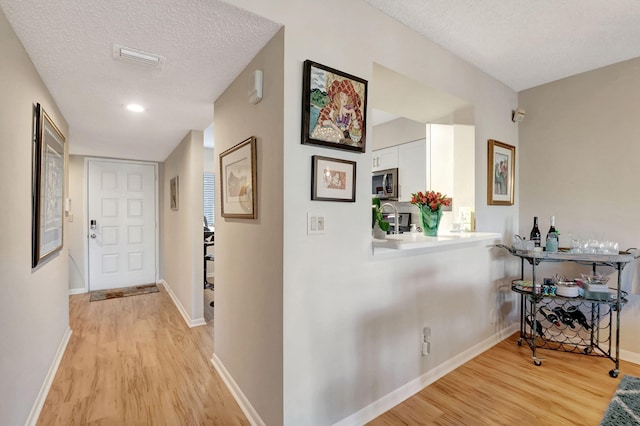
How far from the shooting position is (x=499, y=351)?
2.66m

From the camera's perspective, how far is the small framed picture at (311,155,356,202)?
61.9 inches

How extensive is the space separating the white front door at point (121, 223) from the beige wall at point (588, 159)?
5356 millimetres

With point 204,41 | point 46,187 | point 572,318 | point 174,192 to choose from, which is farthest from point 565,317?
point 174,192

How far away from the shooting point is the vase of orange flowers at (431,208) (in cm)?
224

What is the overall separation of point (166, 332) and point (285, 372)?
2.23 meters

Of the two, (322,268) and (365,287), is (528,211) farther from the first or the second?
(322,268)

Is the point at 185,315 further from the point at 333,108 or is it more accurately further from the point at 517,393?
the point at 517,393

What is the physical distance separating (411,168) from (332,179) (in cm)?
221

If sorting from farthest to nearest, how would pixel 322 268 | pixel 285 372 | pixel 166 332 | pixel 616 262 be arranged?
pixel 166 332 → pixel 616 262 → pixel 322 268 → pixel 285 372

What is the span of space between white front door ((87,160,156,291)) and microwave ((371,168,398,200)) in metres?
3.74

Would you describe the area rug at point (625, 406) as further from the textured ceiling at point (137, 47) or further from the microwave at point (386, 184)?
the textured ceiling at point (137, 47)

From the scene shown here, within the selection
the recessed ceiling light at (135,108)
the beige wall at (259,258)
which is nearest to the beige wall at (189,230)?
the recessed ceiling light at (135,108)

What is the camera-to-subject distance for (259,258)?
5.69 feet

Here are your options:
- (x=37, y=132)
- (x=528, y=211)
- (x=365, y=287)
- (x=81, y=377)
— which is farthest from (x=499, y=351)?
(x=37, y=132)
